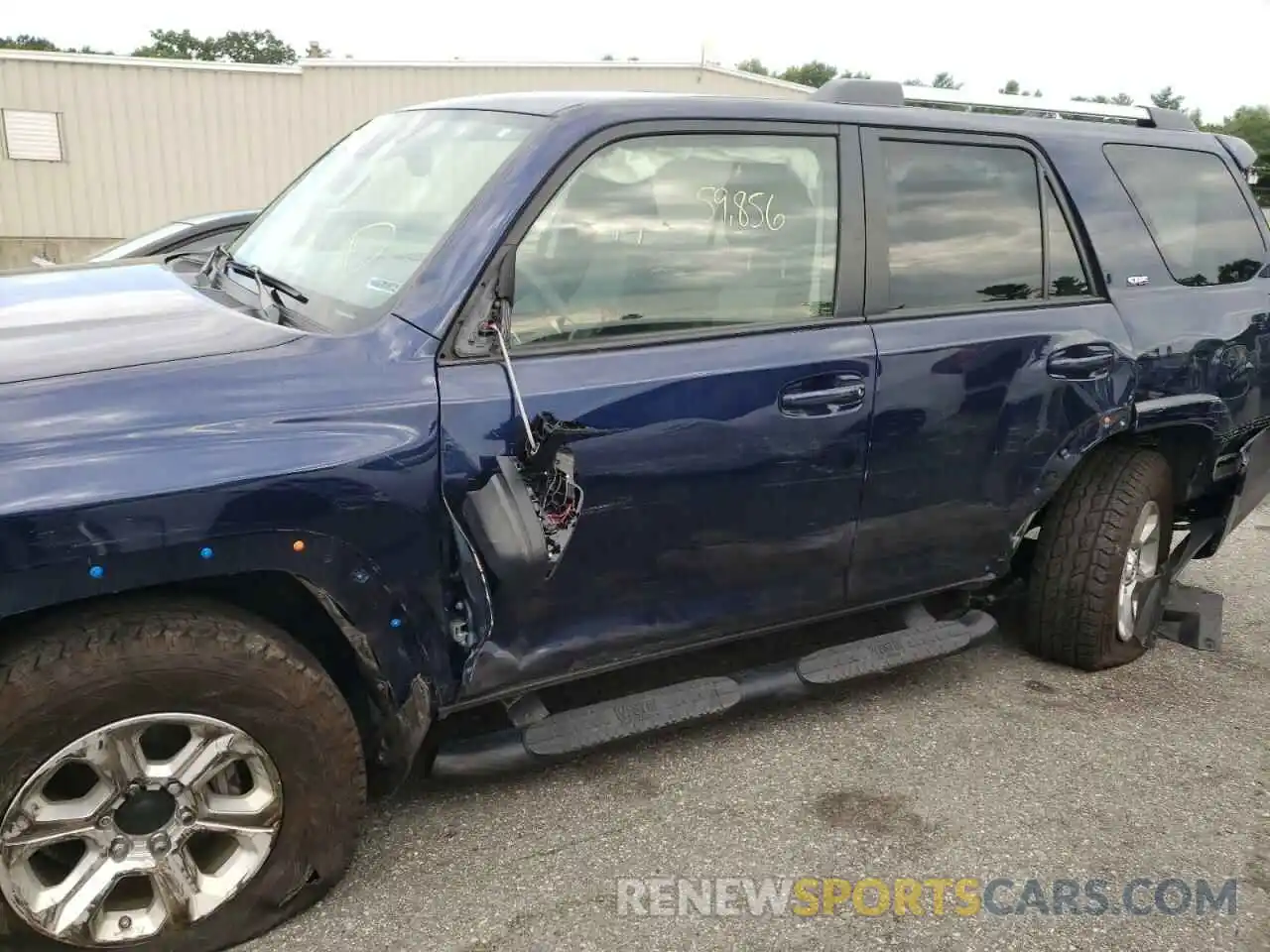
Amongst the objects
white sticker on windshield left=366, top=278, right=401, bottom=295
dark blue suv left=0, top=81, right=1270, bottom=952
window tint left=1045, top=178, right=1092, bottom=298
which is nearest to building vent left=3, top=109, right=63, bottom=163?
dark blue suv left=0, top=81, right=1270, bottom=952

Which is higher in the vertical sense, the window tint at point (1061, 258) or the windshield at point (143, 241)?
the window tint at point (1061, 258)

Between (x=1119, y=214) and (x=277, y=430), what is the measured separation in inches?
118

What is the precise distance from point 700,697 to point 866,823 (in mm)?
573

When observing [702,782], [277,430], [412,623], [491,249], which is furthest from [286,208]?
[702,782]

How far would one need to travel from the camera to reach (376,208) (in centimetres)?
289

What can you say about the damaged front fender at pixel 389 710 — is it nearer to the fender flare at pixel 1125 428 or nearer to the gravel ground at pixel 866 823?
the gravel ground at pixel 866 823

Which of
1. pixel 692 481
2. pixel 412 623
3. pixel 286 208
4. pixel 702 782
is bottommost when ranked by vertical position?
pixel 702 782

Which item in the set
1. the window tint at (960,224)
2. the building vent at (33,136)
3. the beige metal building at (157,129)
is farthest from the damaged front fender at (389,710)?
the building vent at (33,136)

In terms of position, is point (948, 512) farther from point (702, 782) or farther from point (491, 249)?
point (491, 249)

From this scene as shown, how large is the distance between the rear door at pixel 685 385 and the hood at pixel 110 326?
53 cm

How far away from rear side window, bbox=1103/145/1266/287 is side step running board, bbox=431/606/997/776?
5.09 ft

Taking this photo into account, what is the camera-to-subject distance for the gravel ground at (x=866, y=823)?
2.48 m

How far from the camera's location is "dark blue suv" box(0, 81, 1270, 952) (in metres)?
2.08

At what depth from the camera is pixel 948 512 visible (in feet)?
10.8
